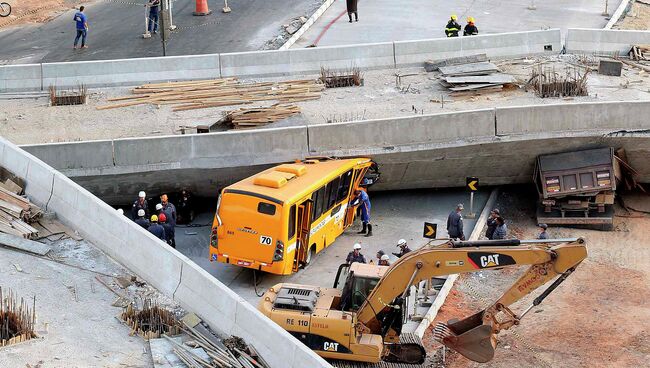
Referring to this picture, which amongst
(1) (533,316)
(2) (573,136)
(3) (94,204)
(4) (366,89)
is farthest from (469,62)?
(3) (94,204)

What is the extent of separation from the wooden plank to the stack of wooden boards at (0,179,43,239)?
230 mm

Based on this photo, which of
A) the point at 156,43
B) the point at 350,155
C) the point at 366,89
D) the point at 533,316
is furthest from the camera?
the point at 156,43

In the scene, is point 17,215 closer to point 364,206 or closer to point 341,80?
point 364,206

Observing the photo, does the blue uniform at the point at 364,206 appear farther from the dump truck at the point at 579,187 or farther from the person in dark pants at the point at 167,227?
the person in dark pants at the point at 167,227

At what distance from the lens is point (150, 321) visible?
60.3 feet

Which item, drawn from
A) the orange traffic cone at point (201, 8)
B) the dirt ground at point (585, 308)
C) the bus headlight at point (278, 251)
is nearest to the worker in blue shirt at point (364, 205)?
the dirt ground at point (585, 308)

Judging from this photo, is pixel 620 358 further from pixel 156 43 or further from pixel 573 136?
pixel 156 43

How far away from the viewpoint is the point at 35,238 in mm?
21531

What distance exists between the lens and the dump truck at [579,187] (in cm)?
2898

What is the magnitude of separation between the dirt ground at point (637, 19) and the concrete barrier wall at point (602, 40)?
8.17m

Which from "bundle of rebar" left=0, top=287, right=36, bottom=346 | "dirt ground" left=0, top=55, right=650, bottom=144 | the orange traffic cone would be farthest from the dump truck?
the orange traffic cone

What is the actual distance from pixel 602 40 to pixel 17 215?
66.0ft

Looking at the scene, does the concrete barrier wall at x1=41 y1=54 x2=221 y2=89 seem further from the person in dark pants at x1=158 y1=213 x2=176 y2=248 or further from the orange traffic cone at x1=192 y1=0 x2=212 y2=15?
the orange traffic cone at x1=192 y1=0 x2=212 y2=15

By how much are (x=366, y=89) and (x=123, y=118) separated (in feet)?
23.1
